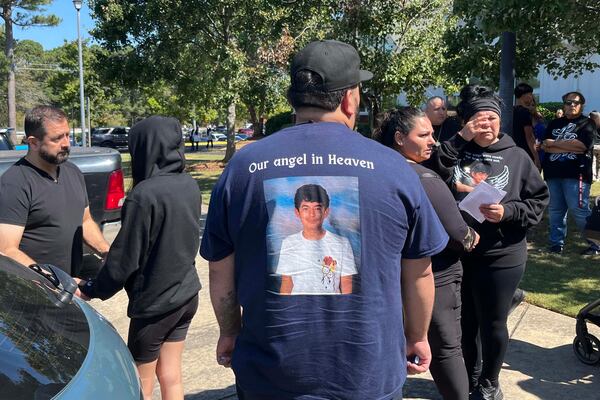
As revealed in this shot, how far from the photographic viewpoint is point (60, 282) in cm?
267

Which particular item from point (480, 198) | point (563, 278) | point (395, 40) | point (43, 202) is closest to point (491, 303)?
→ point (480, 198)

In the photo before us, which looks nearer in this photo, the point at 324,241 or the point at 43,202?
the point at 324,241

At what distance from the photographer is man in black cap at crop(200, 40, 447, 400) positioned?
179cm

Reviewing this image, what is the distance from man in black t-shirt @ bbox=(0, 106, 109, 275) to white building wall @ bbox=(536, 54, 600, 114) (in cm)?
3087

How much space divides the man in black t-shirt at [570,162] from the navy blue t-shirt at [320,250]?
5.59 meters

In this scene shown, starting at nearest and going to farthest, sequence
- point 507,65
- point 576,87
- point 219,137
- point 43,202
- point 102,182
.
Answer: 1. point 43,202
2. point 102,182
3. point 507,65
4. point 576,87
5. point 219,137

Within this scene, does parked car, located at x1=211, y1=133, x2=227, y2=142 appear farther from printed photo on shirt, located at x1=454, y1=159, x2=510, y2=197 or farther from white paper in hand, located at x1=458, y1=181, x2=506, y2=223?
white paper in hand, located at x1=458, y1=181, x2=506, y2=223

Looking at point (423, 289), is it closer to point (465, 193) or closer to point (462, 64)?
point (465, 193)

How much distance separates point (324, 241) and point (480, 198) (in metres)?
1.70

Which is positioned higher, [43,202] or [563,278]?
[43,202]

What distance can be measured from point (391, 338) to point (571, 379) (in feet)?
8.74

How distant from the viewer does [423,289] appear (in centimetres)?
206

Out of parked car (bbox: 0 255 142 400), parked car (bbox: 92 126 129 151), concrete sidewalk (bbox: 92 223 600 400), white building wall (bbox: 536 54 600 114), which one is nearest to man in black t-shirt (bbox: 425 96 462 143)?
Answer: concrete sidewalk (bbox: 92 223 600 400)

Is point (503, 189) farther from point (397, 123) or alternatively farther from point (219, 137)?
point (219, 137)
